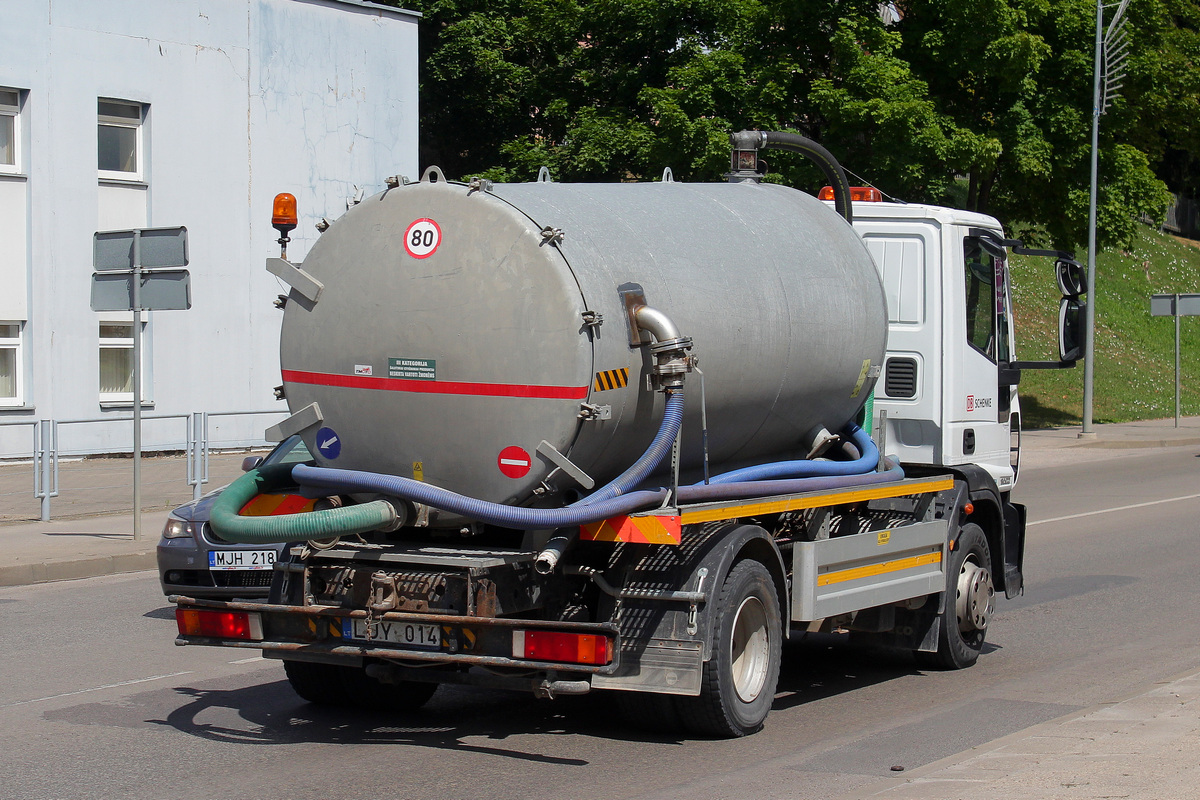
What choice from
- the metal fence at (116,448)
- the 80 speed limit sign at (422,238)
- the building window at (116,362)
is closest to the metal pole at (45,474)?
the metal fence at (116,448)

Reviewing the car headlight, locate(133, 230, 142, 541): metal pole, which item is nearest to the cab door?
the car headlight

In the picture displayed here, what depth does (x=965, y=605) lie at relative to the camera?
28.7 ft

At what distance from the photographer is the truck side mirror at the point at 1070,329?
9.10m

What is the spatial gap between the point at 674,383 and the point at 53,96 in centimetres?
1807

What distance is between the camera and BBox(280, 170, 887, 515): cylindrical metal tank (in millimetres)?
6145

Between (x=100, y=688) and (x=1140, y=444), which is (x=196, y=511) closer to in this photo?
(x=100, y=688)

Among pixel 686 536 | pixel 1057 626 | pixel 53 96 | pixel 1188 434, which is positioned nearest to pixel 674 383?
pixel 686 536

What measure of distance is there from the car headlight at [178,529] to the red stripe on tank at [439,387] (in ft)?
11.2

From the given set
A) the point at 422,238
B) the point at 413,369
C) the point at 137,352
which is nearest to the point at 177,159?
the point at 137,352

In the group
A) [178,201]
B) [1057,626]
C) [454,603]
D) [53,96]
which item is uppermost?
[53,96]

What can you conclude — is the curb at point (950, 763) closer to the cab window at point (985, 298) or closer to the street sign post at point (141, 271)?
the cab window at point (985, 298)

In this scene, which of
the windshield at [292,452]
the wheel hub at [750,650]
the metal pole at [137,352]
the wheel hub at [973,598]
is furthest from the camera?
the metal pole at [137,352]

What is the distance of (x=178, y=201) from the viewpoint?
23.1 m

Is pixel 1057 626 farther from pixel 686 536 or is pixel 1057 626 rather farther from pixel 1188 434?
pixel 1188 434
